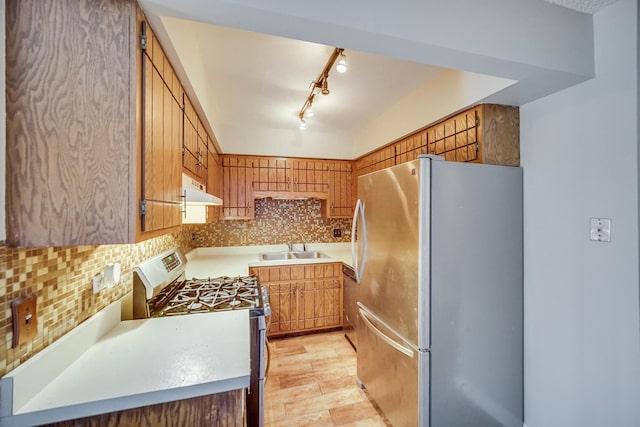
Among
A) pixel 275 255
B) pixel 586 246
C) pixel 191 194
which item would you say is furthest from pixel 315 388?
pixel 586 246

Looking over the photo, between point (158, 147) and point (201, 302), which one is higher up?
point (158, 147)

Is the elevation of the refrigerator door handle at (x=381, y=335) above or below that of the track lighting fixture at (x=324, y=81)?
below

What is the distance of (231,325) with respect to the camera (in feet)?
4.19

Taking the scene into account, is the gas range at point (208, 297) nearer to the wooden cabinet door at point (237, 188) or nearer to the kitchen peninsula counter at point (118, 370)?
the kitchen peninsula counter at point (118, 370)

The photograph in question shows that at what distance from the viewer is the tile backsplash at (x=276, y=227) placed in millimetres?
3297

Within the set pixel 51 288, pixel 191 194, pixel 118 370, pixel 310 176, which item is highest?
pixel 310 176

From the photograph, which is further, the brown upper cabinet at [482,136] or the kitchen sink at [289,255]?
the kitchen sink at [289,255]

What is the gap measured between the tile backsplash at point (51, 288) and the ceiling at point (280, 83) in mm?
968

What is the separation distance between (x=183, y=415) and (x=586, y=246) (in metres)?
2.09

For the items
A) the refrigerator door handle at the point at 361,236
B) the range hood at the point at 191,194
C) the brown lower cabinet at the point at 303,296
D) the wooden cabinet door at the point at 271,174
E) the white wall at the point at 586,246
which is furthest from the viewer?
the wooden cabinet door at the point at 271,174

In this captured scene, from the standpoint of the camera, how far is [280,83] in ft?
6.94

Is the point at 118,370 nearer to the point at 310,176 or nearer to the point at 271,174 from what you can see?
the point at 271,174

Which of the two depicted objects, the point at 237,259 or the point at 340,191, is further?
the point at 340,191

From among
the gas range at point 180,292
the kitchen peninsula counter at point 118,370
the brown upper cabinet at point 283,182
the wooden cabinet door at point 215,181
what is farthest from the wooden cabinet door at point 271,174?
the kitchen peninsula counter at point 118,370
